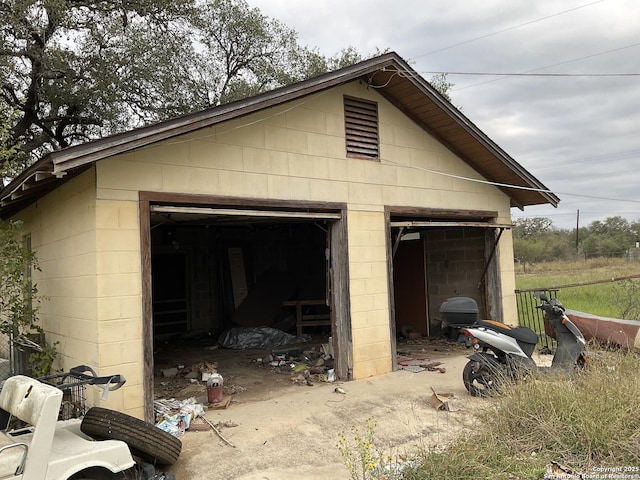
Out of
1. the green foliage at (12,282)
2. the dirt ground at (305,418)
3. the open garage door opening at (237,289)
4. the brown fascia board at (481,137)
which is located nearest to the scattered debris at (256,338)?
the open garage door opening at (237,289)

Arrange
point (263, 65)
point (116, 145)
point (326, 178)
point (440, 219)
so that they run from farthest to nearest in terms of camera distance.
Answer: point (263, 65) → point (440, 219) → point (326, 178) → point (116, 145)

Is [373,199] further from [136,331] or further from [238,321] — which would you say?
[238,321]

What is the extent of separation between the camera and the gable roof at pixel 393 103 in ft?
17.2

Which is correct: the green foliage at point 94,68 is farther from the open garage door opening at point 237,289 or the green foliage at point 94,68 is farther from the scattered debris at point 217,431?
the scattered debris at point 217,431

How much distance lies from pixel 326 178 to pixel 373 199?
0.94m

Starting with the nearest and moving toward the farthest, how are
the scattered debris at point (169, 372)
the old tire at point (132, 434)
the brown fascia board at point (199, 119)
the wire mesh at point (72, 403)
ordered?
the old tire at point (132, 434) < the brown fascia board at point (199, 119) < the wire mesh at point (72, 403) < the scattered debris at point (169, 372)

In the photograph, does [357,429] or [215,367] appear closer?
[357,429]

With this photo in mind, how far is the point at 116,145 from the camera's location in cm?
524

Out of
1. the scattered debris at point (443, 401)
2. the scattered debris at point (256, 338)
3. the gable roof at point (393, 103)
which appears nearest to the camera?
the gable roof at point (393, 103)

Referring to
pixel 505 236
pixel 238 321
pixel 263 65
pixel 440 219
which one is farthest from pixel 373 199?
pixel 263 65

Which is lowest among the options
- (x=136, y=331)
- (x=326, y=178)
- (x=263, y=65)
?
(x=136, y=331)

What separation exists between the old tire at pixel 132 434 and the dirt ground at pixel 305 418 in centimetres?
31

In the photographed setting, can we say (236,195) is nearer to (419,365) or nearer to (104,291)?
(104,291)

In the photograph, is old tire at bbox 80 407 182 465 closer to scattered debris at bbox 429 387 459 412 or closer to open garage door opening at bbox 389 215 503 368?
scattered debris at bbox 429 387 459 412
